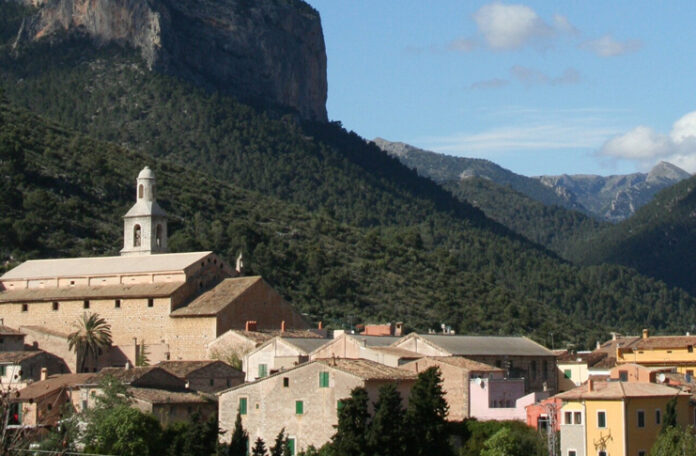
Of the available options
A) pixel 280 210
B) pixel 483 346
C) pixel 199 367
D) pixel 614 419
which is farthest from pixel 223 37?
pixel 614 419

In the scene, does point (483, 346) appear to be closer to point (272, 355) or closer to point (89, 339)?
point (272, 355)

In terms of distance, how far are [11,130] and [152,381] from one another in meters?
54.2

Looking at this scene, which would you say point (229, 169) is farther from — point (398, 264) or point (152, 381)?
point (152, 381)

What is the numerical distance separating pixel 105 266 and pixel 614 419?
1180 inches

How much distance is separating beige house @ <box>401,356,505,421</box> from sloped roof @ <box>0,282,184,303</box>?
1471 centimetres

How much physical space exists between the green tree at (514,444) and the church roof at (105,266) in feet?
75.7

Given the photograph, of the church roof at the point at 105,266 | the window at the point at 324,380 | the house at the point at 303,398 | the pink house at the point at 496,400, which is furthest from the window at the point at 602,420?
the church roof at the point at 105,266

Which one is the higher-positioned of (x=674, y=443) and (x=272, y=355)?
(x=272, y=355)

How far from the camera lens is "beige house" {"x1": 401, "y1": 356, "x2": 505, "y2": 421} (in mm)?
53688

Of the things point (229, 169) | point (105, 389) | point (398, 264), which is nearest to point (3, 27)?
point (229, 169)

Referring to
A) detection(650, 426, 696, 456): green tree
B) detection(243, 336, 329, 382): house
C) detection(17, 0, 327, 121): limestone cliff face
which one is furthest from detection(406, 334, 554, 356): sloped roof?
detection(17, 0, 327, 121): limestone cliff face

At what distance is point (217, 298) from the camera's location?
6500 centimetres

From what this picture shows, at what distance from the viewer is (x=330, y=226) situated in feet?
368

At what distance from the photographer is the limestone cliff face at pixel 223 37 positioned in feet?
527
